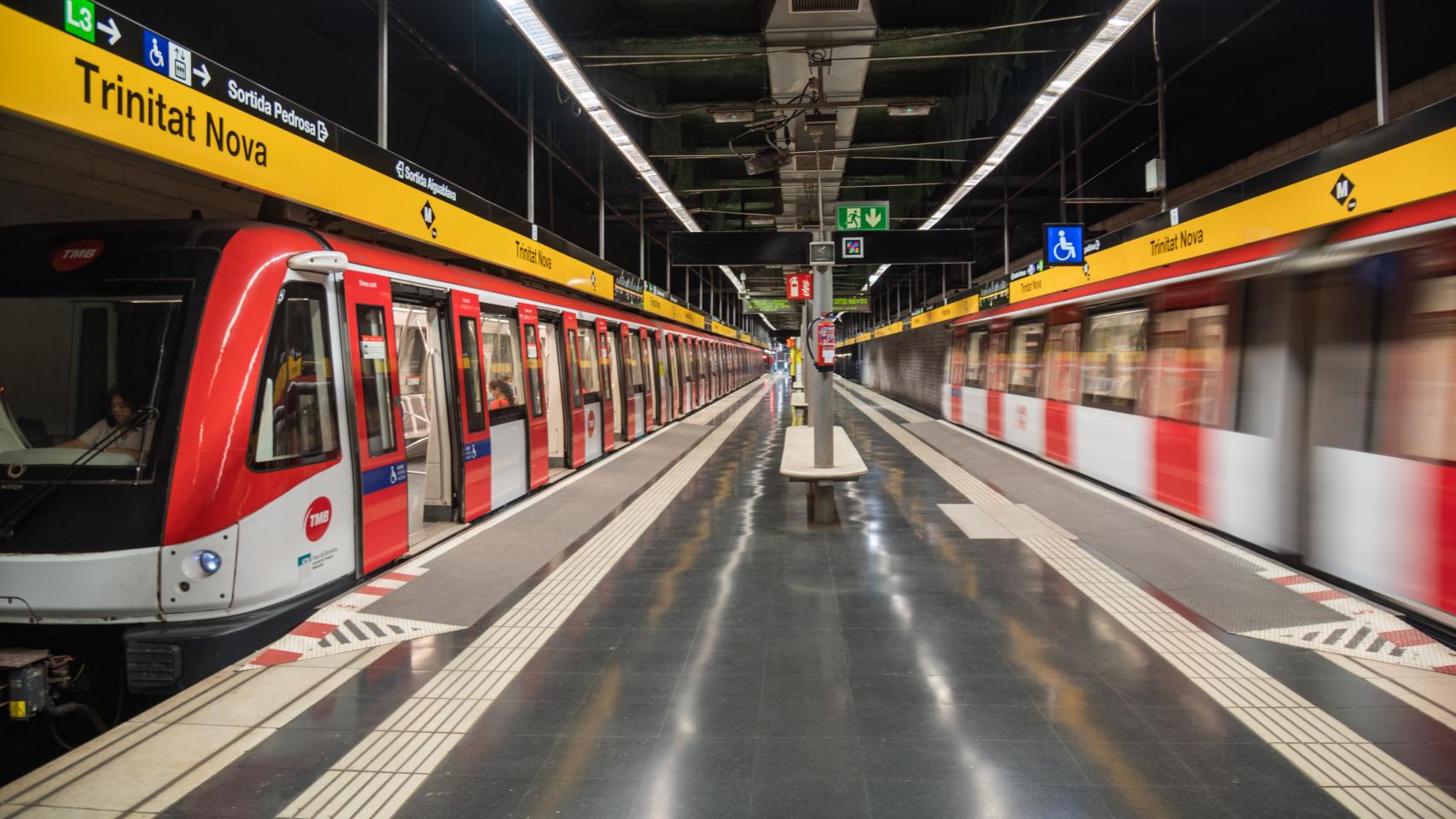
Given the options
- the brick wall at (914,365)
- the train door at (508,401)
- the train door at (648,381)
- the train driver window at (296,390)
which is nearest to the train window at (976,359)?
the brick wall at (914,365)

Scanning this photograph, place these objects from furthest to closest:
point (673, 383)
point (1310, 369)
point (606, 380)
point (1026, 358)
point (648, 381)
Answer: point (673, 383), point (648, 381), point (606, 380), point (1026, 358), point (1310, 369)

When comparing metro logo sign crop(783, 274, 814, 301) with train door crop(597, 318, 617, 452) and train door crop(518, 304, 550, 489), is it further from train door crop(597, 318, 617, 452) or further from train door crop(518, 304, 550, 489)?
train door crop(518, 304, 550, 489)

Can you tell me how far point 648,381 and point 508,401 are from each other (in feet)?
23.6

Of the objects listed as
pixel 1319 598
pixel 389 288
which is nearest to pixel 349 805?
pixel 389 288

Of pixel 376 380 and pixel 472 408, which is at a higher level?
pixel 376 380

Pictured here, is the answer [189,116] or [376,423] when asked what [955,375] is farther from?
[189,116]

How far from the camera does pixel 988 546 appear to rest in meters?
5.61

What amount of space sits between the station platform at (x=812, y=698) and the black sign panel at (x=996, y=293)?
25.0ft

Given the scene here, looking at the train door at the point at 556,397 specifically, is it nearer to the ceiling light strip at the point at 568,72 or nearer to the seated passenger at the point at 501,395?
the seated passenger at the point at 501,395

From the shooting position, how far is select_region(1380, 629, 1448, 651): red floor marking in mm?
3502

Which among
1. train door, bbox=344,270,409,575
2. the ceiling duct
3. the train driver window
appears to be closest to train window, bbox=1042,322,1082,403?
the ceiling duct

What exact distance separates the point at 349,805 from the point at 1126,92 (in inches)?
476

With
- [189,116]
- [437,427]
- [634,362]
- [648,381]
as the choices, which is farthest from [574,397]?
[189,116]

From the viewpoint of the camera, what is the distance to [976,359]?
1346 cm
